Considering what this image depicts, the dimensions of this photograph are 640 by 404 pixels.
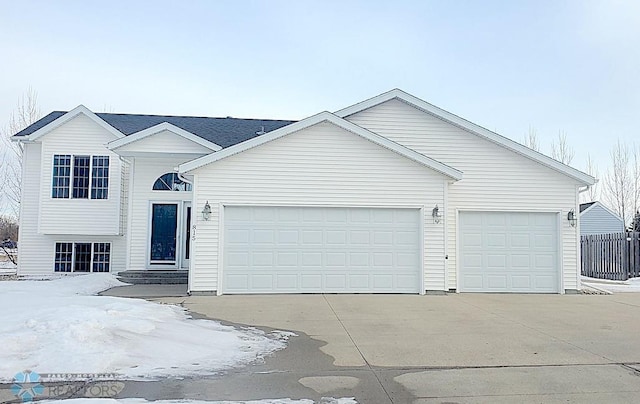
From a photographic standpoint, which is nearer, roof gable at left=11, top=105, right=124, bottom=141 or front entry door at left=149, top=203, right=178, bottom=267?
roof gable at left=11, top=105, right=124, bottom=141

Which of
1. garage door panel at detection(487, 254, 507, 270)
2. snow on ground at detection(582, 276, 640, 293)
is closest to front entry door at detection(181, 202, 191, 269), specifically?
garage door panel at detection(487, 254, 507, 270)

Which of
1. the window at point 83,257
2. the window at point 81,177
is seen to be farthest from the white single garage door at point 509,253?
the window at point 81,177

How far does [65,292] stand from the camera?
1193cm

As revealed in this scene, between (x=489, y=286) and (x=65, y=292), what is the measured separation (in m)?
10.8

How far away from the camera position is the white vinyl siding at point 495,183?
13836 mm

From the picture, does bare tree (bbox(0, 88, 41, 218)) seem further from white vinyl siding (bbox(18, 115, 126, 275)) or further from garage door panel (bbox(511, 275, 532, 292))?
garage door panel (bbox(511, 275, 532, 292))

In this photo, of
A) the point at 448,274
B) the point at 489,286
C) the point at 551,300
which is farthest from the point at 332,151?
the point at 551,300

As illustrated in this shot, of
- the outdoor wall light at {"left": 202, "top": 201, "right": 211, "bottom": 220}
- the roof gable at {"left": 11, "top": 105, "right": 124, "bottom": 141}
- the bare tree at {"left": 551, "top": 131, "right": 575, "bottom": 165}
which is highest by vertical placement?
the bare tree at {"left": 551, "top": 131, "right": 575, "bottom": 165}

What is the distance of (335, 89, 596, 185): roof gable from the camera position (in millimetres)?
13922

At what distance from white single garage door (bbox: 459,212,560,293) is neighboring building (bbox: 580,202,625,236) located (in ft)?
71.8

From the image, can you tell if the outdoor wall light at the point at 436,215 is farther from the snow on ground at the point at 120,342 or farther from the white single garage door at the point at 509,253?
the snow on ground at the point at 120,342

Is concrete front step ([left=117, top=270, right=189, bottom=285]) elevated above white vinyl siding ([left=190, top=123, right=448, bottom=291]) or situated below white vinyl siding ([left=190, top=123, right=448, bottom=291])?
below

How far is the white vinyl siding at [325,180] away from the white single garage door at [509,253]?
132 centimetres

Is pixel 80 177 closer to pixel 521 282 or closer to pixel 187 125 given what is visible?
pixel 187 125
